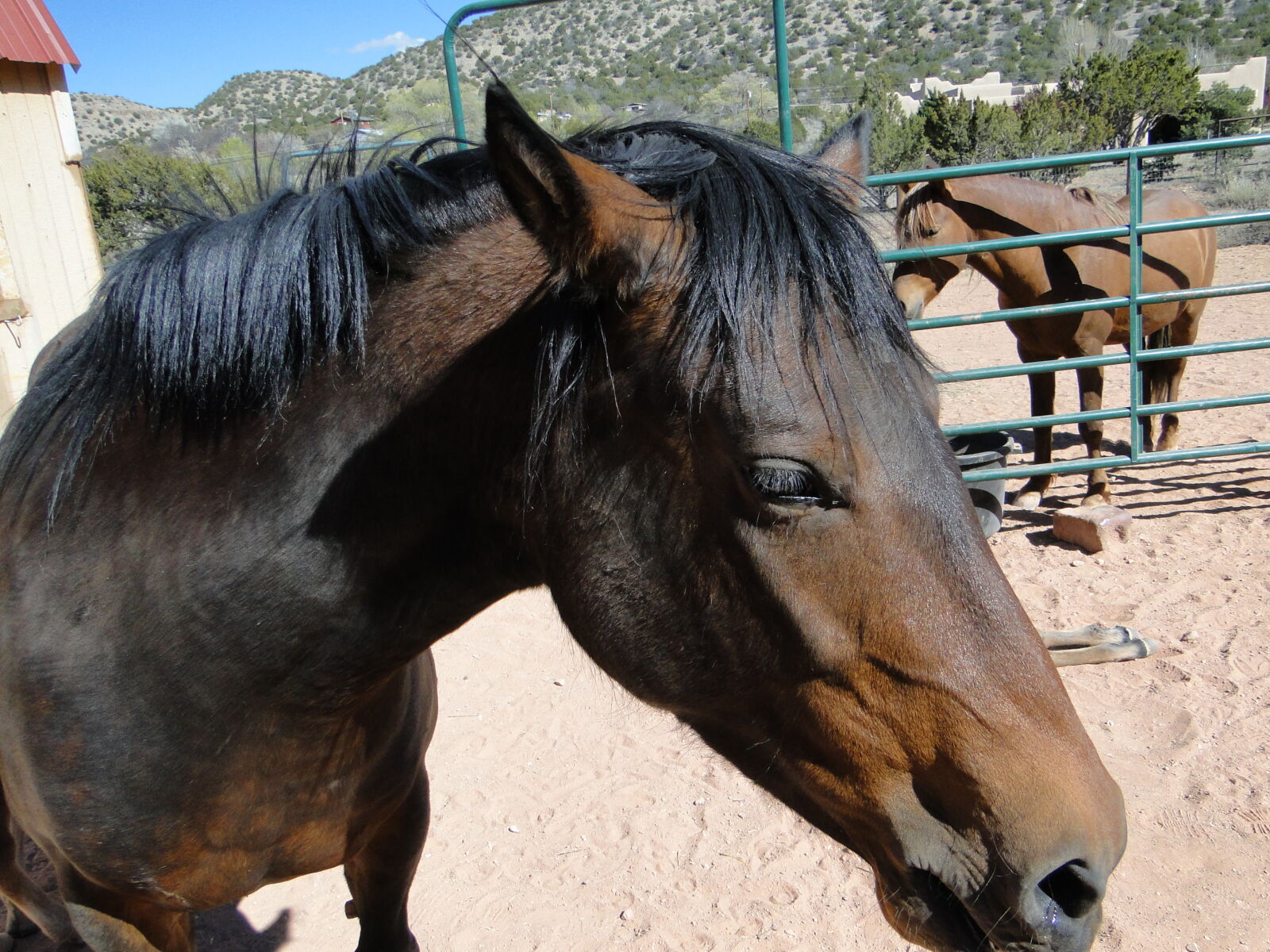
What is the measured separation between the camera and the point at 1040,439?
18.4 feet

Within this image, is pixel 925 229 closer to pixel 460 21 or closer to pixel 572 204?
pixel 460 21

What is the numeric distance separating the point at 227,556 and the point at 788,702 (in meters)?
0.85

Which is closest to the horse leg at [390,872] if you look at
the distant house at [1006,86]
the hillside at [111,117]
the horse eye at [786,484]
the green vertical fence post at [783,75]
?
the horse eye at [786,484]

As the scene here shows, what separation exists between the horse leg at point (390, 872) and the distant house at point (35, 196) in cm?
416

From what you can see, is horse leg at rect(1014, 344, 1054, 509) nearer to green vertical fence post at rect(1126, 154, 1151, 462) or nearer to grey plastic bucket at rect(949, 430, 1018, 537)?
green vertical fence post at rect(1126, 154, 1151, 462)

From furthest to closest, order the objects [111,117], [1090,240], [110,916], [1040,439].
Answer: [111,117], [1040,439], [1090,240], [110,916]

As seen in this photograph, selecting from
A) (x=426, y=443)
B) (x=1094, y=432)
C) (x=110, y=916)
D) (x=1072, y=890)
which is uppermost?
(x=426, y=443)

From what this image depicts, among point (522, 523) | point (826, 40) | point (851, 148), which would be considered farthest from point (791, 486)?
point (826, 40)

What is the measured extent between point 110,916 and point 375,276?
129 cm

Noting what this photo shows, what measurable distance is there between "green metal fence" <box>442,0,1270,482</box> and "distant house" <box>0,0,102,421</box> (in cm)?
235

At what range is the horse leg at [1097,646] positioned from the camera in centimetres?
358

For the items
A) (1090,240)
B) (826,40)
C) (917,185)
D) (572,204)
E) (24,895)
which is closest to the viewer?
(572,204)

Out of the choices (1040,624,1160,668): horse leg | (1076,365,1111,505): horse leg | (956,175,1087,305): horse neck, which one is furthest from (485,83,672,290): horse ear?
(1076,365,1111,505): horse leg

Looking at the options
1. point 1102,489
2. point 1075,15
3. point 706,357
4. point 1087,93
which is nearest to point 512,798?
point 706,357
